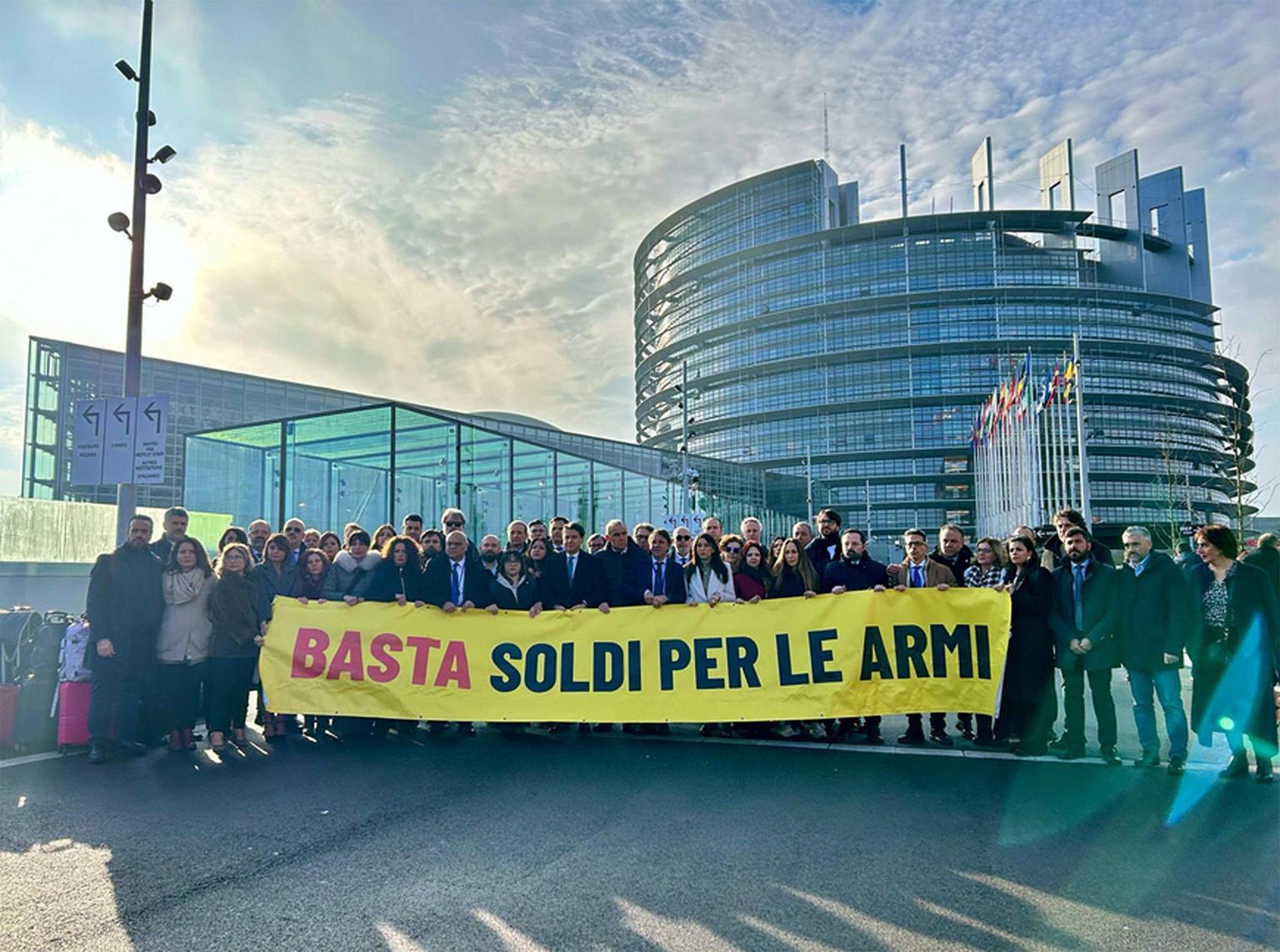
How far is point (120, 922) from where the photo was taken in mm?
4102

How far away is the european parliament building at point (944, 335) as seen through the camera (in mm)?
92625

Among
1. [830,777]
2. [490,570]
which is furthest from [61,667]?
[830,777]

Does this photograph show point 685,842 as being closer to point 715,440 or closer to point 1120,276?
point 715,440

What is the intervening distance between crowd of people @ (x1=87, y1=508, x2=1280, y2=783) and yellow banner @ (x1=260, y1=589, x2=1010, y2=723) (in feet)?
0.82

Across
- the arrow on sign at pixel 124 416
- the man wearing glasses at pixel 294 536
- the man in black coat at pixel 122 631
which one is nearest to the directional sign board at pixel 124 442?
the arrow on sign at pixel 124 416

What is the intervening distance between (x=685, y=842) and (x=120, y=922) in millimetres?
2957

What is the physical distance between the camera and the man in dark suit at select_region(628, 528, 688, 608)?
830 centimetres

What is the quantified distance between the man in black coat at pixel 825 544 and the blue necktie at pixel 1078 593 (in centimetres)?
214

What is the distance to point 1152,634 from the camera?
23.2 feet

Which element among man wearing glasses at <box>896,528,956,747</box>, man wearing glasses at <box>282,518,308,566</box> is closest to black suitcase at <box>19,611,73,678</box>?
man wearing glasses at <box>282,518,308,566</box>

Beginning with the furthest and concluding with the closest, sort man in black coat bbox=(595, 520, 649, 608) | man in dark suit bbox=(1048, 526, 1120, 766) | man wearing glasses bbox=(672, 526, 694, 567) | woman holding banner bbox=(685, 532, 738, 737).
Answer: man wearing glasses bbox=(672, 526, 694, 567) → man in black coat bbox=(595, 520, 649, 608) → woman holding banner bbox=(685, 532, 738, 737) → man in dark suit bbox=(1048, 526, 1120, 766)

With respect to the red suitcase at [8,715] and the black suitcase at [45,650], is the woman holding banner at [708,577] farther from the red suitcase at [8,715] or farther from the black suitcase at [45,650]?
the red suitcase at [8,715]

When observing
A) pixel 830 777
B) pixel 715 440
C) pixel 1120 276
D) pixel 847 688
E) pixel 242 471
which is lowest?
pixel 830 777

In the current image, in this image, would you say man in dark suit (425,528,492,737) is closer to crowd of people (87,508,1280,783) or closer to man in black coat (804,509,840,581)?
crowd of people (87,508,1280,783)
